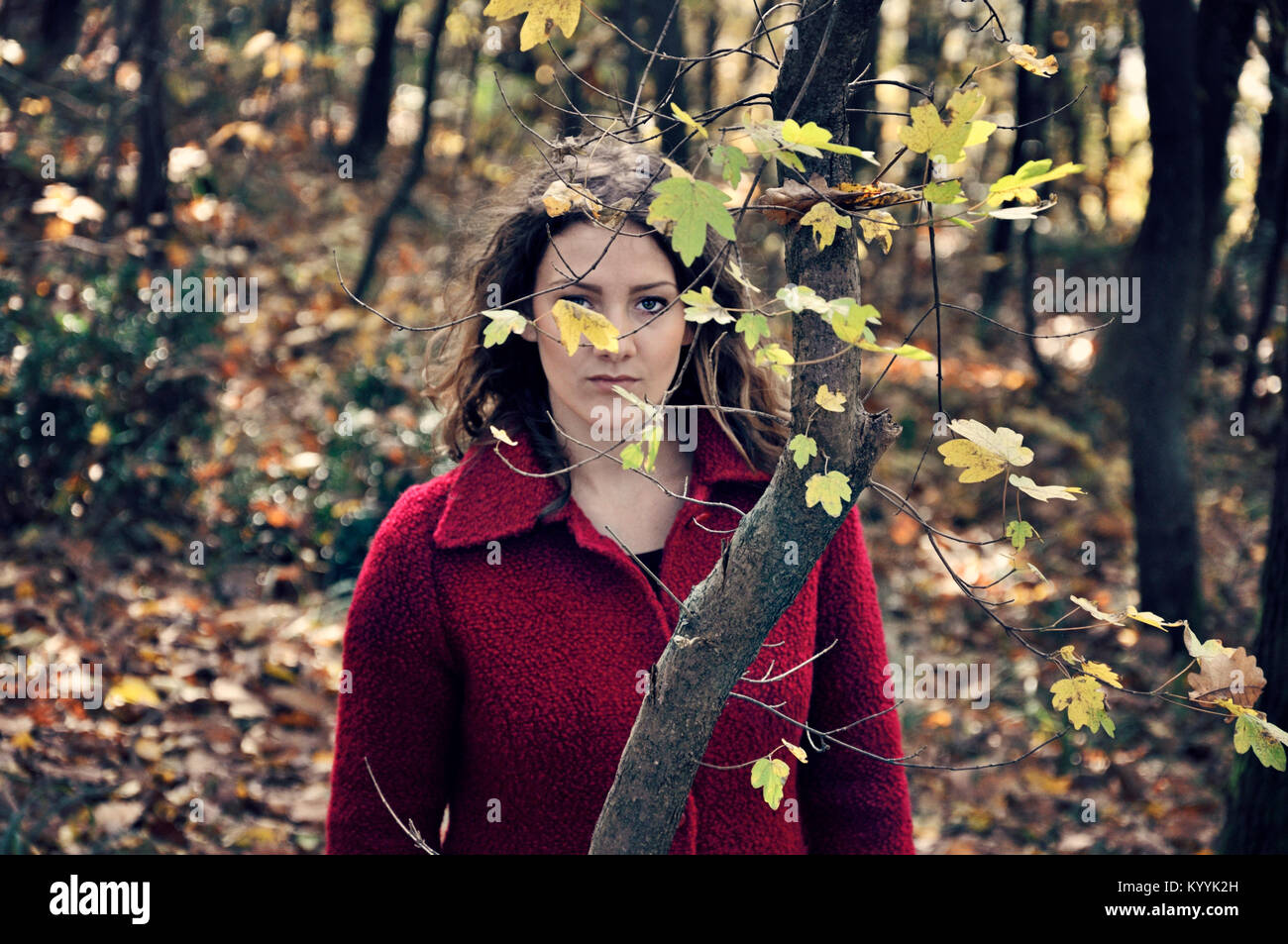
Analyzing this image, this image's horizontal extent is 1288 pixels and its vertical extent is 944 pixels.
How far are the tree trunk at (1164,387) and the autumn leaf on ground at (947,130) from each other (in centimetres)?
461

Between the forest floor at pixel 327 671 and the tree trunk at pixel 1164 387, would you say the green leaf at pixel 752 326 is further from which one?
the tree trunk at pixel 1164 387

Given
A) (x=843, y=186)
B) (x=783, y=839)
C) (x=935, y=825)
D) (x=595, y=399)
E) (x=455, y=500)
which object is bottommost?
(x=935, y=825)

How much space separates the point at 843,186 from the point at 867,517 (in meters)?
5.55

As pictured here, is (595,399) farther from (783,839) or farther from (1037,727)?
(1037,727)

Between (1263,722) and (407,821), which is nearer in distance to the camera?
(1263,722)

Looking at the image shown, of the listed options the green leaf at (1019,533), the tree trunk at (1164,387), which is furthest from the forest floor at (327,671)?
the green leaf at (1019,533)

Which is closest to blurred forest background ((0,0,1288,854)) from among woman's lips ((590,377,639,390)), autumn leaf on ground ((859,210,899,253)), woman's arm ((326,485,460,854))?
woman's lips ((590,377,639,390))

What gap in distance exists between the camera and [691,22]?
38.9 feet

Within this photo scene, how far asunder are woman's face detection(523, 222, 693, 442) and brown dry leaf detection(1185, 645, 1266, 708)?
883mm

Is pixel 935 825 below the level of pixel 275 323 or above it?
below

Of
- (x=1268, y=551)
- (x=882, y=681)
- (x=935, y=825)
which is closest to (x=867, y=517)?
(x=935, y=825)

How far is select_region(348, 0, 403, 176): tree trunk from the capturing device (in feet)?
33.9
